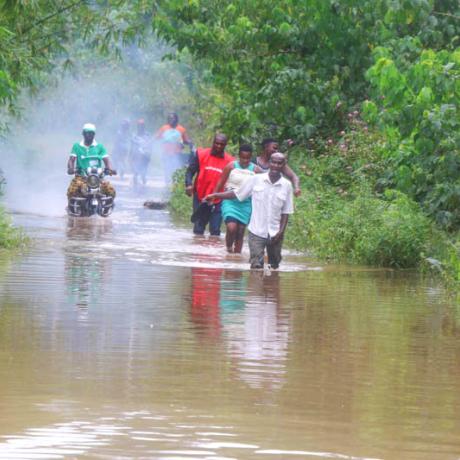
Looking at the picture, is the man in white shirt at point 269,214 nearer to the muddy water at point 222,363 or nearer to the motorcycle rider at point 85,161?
the muddy water at point 222,363

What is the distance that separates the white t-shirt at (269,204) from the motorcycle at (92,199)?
7.86 meters

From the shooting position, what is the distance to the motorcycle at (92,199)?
76.2 ft

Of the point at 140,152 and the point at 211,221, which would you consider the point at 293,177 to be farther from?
the point at 140,152

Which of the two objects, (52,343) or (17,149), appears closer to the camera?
(52,343)

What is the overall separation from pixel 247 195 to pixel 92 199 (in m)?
7.12

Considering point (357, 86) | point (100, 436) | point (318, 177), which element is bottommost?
point (100, 436)

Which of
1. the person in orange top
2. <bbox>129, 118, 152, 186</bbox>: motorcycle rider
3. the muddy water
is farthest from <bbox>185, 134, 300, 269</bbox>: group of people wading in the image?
<bbox>129, 118, 152, 186</bbox>: motorcycle rider

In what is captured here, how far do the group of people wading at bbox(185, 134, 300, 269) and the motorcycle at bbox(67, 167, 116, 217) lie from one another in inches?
153

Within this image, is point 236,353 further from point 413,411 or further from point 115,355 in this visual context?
point 413,411

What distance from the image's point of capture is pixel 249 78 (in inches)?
953

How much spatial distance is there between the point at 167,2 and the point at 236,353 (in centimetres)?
1474

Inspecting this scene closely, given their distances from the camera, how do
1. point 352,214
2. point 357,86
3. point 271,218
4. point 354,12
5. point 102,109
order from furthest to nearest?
point 102,109
point 357,86
point 354,12
point 352,214
point 271,218

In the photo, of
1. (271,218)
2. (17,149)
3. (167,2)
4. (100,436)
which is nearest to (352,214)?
(271,218)

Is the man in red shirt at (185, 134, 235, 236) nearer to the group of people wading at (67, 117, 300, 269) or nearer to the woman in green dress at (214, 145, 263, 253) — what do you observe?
the group of people wading at (67, 117, 300, 269)
